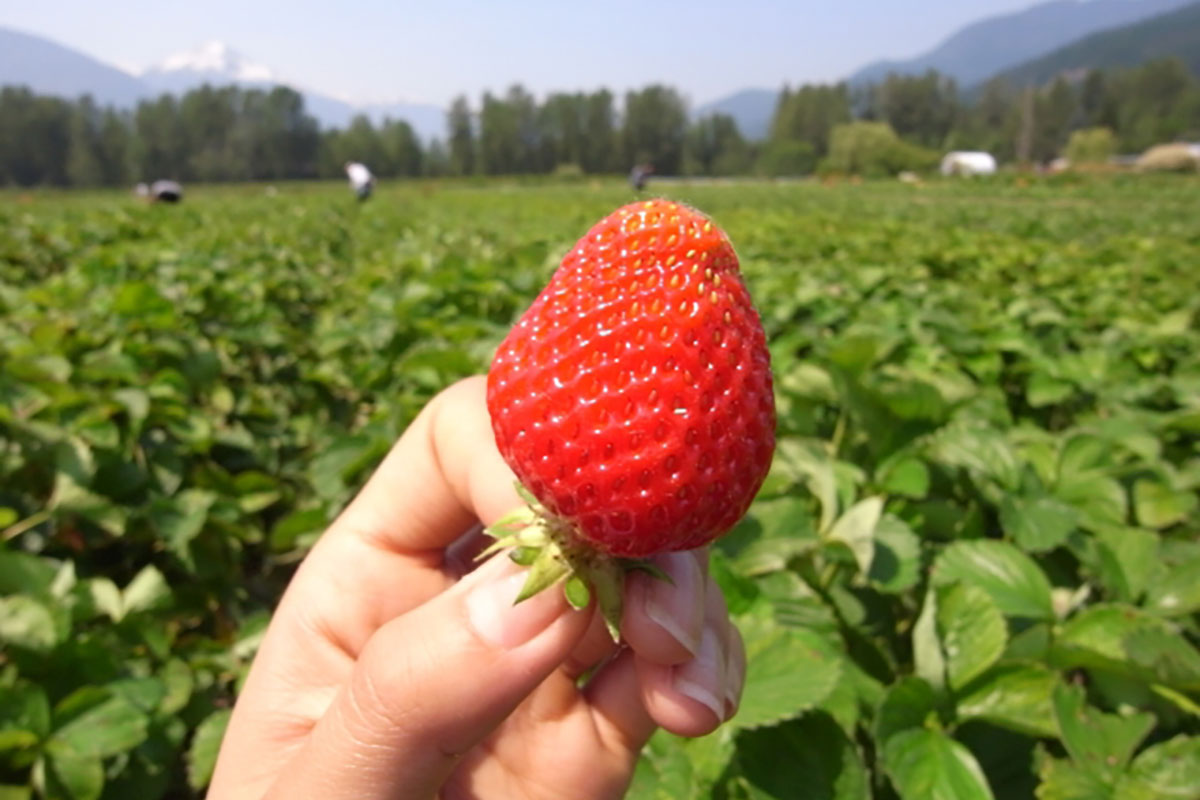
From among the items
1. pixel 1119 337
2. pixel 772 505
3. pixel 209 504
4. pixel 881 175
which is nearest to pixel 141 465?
pixel 209 504

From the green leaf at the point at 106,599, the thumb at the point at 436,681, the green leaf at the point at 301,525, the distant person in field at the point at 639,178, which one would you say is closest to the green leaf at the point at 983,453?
the thumb at the point at 436,681

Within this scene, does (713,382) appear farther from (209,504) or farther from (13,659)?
(209,504)

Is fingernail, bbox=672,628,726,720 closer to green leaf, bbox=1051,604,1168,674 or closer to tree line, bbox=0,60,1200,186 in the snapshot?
green leaf, bbox=1051,604,1168,674

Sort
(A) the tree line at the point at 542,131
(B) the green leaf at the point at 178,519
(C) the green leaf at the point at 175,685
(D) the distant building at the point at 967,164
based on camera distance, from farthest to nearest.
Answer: (A) the tree line at the point at 542,131 < (D) the distant building at the point at 967,164 < (B) the green leaf at the point at 178,519 < (C) the green leaf at the point at 175,685

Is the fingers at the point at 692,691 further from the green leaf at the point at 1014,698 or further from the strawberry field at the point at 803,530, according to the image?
the green leaf at the point at 1014,698

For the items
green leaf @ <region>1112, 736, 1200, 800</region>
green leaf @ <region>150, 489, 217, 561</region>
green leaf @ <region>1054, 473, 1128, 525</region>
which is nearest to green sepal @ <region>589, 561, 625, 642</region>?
green leaf @ <region>1112, 736, 1200, 800</region>

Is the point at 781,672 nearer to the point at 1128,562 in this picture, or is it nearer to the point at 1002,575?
the point at 1002,575

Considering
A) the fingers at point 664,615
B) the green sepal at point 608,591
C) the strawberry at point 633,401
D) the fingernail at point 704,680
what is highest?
the strawberry at point 633,401
